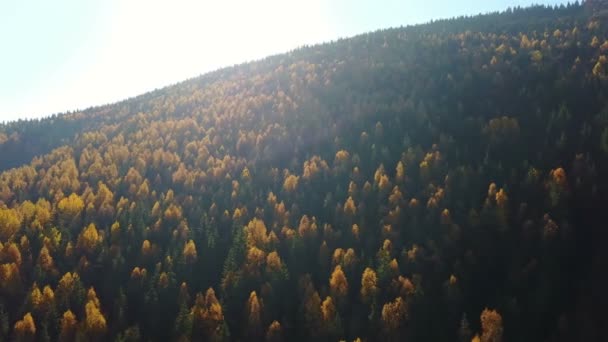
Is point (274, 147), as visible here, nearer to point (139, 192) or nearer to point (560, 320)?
point (139, 192)

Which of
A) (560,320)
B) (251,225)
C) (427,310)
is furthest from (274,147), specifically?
(560,320)

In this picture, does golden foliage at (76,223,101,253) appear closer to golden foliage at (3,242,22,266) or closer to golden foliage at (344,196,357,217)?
golden foliage at (3,242,22,266)

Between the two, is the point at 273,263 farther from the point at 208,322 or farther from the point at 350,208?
the point at 350,208

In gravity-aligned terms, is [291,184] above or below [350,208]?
above

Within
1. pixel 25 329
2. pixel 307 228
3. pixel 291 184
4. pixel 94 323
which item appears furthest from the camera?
pixel 291 184

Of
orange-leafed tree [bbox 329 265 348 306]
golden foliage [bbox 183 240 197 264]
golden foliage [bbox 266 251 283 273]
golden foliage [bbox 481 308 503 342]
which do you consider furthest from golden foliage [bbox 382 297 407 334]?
golden foliage [bbox 183 240 197 264]

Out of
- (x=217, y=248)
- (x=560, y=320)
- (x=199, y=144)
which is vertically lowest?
(x=560, y=320)

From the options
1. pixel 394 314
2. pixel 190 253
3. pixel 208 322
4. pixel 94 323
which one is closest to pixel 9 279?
pixel 94 323

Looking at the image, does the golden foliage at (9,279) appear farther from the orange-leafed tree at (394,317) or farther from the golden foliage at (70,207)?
the orange-leafed tree at (394,317)
